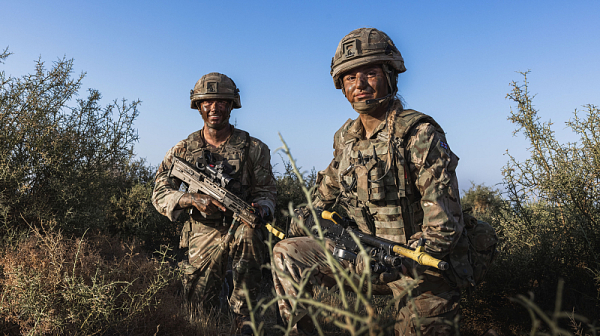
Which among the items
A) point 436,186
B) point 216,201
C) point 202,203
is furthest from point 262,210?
point 436,186

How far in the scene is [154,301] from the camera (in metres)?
3.69

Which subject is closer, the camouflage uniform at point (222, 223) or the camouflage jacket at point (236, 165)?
the camouflage uniform at point (222, 223)

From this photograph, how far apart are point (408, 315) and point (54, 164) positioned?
20.3ft

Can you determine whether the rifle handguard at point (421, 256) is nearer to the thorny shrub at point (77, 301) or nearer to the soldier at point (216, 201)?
the thorny shrub at point (77, 301)

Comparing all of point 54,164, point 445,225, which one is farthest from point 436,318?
point 54,164

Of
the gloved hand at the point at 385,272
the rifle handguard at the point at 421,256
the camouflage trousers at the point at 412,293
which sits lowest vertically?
the camouflage trousers at the point at 412,293

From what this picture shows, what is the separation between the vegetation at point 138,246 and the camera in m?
3.16

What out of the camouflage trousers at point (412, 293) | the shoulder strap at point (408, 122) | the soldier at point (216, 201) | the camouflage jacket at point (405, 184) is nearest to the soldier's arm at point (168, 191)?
the soldier at point (216, 201)

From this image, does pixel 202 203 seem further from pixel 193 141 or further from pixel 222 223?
pixel 193 141

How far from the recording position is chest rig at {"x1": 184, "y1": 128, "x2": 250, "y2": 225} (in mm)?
4930

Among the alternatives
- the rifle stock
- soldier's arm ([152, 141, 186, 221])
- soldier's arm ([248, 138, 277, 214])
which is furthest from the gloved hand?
soldier's arm ([152, 141, 186, 221])

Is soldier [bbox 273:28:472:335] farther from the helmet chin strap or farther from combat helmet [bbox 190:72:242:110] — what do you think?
combat helmet [bbox 190:72:242:110]

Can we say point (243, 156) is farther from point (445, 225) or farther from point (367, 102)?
point (445, 225)

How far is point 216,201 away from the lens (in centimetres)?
468
